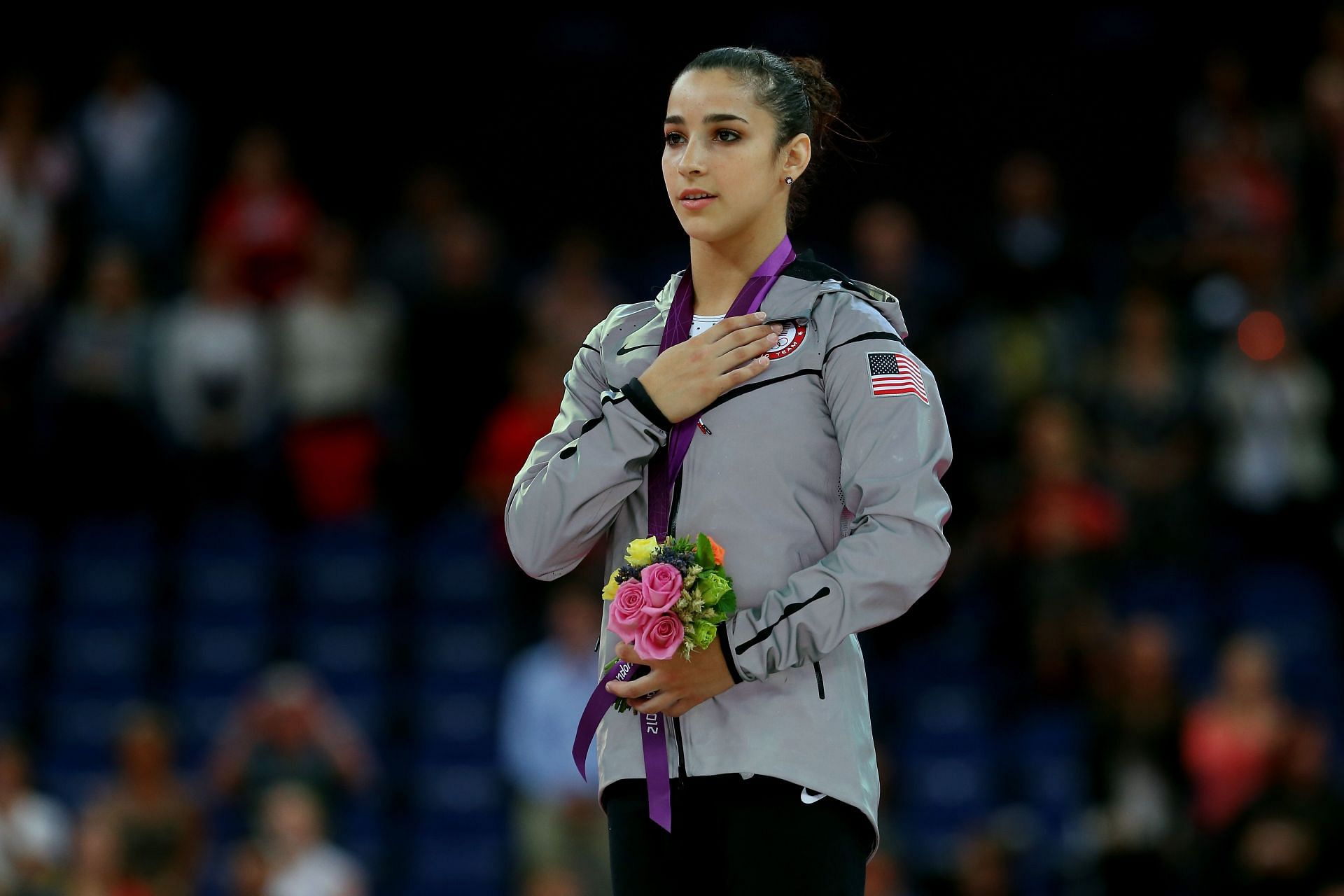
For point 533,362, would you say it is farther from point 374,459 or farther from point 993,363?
point 993,363

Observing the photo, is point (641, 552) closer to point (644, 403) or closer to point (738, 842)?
point (644, 403)

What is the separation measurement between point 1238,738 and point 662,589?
19.9 ft

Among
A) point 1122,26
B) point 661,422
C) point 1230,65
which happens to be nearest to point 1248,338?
point 1230,65

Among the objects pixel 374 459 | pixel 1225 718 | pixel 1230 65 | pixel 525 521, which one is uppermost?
pixel 1230 65

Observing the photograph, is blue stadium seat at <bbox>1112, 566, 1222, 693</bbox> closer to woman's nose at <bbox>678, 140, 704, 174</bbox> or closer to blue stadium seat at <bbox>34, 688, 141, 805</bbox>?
blue stadium seat at <bbox>34, 688, 141, 805</bbox>

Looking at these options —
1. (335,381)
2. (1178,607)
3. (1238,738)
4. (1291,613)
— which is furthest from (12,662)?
(1291,613)

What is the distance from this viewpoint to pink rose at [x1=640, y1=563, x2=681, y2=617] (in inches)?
114

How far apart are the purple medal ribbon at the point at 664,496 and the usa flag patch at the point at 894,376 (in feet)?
0.79

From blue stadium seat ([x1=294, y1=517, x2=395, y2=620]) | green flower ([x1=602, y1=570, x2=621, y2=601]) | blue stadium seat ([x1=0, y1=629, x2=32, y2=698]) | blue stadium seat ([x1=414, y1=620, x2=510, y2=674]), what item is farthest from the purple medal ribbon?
blue stadium seat ([x1=0, y1=629, x2=32, y2=698])

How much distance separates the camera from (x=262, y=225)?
10.3 meters

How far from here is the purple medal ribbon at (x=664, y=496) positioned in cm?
298

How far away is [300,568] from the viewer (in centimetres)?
994

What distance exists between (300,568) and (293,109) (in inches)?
132

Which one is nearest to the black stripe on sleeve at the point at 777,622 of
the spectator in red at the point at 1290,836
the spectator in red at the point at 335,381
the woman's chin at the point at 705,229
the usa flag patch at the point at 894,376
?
the usa flag patch at the point at 894,376
